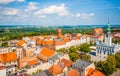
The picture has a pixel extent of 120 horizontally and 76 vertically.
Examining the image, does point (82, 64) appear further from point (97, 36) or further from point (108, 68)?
point (97, 36)

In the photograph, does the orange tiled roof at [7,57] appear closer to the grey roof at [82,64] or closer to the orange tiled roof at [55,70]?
the orange tiled roof at [55,70]

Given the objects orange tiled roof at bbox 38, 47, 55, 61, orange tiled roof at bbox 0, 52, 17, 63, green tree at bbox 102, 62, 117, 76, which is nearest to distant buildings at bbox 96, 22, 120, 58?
green tree at bbox 102, 62, 117, 76

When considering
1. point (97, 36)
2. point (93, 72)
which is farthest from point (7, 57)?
point (97, 36)

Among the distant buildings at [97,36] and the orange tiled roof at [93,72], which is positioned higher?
the distant buildings at [97,36]

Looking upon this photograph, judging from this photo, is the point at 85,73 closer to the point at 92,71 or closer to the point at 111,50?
the point at 92,71

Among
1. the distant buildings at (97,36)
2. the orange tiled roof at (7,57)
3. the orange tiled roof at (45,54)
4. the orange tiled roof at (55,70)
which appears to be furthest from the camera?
the distant buildings at (97,36)

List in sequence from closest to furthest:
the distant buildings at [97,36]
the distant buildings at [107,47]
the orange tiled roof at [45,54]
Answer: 1. the orange tiled roof at [45,54]
2. the distant buildings at [107,47]
3. the distant buildings at [97,36]

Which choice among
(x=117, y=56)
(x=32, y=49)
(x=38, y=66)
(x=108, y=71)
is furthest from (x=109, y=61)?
(x=32, y=49)

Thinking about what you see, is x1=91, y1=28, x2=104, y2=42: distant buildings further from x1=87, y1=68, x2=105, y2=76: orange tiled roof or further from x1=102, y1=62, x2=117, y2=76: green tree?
x1=87, y1=68, x2=105, y2=76: orange tiled roof

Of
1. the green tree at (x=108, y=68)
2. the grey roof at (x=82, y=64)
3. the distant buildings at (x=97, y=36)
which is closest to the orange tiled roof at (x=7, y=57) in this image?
the grey roof at (x=82, y=64)

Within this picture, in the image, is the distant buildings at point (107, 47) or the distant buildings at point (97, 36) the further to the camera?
the distant buildings at point (97, 36)

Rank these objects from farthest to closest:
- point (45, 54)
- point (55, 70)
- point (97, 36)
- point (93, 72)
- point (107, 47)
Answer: point (97, 36) < point (107, 47) < point (45, 54) < point (55, 70) < point (93, 72)
